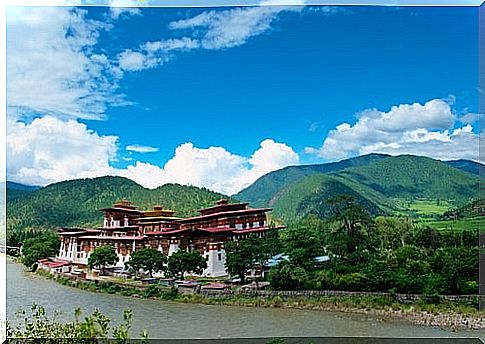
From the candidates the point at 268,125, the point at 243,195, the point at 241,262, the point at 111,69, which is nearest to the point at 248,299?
the point at 241,262

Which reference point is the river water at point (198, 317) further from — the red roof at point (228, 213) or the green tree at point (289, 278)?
the red roof at point (228, 213)

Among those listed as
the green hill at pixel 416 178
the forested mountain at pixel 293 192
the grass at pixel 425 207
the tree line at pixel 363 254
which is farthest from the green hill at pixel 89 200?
the grass at pixel 425 207

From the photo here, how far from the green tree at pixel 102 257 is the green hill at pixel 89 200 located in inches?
8.1

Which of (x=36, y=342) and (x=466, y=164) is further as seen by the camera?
(x=466, y=164)

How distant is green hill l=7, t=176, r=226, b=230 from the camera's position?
518 cm

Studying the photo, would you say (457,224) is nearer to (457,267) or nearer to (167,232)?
(457,267)

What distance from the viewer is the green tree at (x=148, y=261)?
17.3 ft

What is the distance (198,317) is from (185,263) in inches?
17.1

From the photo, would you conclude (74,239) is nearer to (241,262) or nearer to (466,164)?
(241,262)

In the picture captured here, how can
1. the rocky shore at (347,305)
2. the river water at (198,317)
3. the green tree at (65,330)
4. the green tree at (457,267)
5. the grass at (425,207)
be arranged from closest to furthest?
the green tree at (65,330) < the river water at (198,317) < the rocky shore at (347,305) < the green tree at (457,267) < the grass at (425,207)

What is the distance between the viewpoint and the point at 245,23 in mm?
5074

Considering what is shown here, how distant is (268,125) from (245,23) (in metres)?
0.76

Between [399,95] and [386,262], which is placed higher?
[399,95]

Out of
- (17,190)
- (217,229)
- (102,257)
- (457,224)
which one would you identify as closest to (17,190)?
(17,190)
